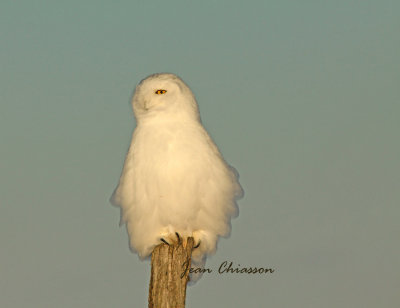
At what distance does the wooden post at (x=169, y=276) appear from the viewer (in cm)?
1027

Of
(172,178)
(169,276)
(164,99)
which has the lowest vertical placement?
(169,276)

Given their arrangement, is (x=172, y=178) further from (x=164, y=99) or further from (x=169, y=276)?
(x=169, y=276)

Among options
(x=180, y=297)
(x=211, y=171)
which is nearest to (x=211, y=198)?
(x=211, y=171)

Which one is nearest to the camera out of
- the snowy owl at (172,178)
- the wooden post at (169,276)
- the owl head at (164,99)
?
the wooden post at (169,276)

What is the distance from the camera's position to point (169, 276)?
34.2 feet

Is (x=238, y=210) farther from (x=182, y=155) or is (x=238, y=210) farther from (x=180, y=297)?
(x=180, y=297)

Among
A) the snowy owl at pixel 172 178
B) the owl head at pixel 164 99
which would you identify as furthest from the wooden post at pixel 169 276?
the owl head at pixel 164 99

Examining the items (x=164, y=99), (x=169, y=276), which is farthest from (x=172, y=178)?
(x=169, y=276)

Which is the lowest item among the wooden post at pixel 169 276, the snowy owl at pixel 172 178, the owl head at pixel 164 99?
the wooden post at pixel 169 276

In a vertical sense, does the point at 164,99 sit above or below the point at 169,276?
above

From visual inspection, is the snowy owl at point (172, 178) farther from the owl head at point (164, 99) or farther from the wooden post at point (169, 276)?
the wooden post at point (169, 276)

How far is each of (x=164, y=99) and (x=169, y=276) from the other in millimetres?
2833

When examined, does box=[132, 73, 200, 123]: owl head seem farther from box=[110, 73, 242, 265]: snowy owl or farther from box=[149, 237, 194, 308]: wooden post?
box=[149, 237, 194, 308]: wooden post

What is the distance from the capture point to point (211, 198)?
11.8 m
